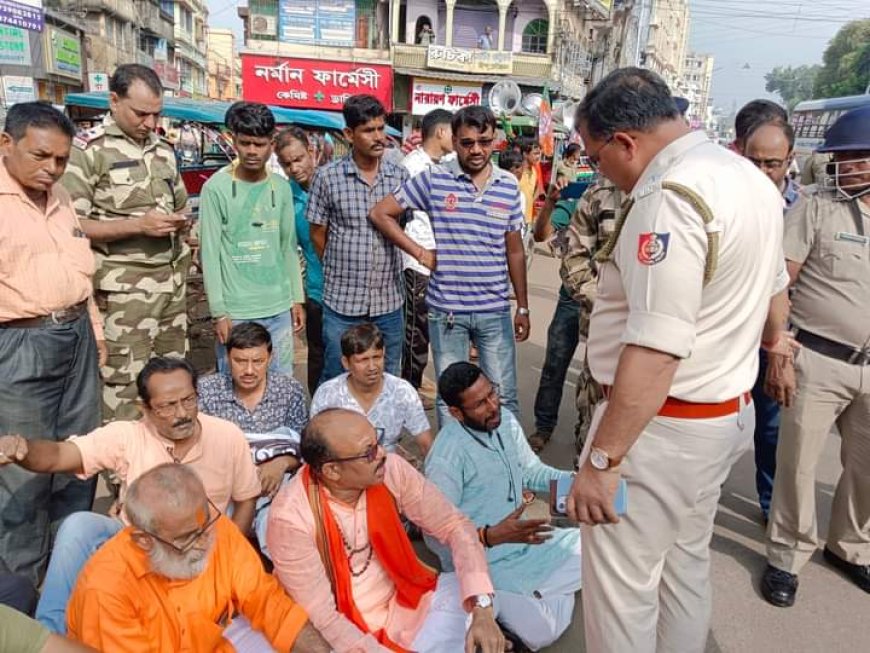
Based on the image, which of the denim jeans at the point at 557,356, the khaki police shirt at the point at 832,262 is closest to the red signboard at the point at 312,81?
the denim jeans at the point at 557,356

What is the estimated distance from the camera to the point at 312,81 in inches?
997

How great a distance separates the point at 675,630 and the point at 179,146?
11.9 m

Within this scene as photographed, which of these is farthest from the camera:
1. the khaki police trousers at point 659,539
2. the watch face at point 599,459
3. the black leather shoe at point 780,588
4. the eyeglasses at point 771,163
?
the eyeglasses at point 771,163

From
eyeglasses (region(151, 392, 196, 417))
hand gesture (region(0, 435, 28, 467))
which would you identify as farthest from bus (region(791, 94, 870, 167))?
hand gesture (region(0, 435, 28, 467))

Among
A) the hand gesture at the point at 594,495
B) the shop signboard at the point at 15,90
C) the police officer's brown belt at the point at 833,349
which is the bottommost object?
the hand gesture at the point at 594,495

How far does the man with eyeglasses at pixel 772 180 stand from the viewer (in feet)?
9.46

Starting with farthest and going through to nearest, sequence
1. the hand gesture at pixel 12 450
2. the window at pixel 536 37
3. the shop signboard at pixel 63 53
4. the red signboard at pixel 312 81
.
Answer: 1. the window at pixel 536 37
2. the red signboard at pixel 312 81
3. the shop signboard at pixel 63 53
4. the hand gesture at pixel 12 450

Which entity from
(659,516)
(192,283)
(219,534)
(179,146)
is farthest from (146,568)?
(179,146)

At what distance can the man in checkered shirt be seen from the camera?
3.37m

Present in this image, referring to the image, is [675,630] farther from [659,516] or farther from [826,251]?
A: [826,251]

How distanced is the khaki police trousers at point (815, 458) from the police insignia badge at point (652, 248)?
4.87ft

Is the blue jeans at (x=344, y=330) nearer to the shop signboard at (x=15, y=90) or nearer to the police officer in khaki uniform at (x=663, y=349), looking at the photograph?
the police officer in khaki uniform at (x=663, y=349)

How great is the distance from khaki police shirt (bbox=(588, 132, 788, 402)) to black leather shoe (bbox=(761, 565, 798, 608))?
1.44 meters

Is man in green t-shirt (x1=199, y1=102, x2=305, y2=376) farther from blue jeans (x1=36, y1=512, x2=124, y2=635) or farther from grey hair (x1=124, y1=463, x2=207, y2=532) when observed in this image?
grey hair (x1=124, y1=463, x2=207, y2=532)
